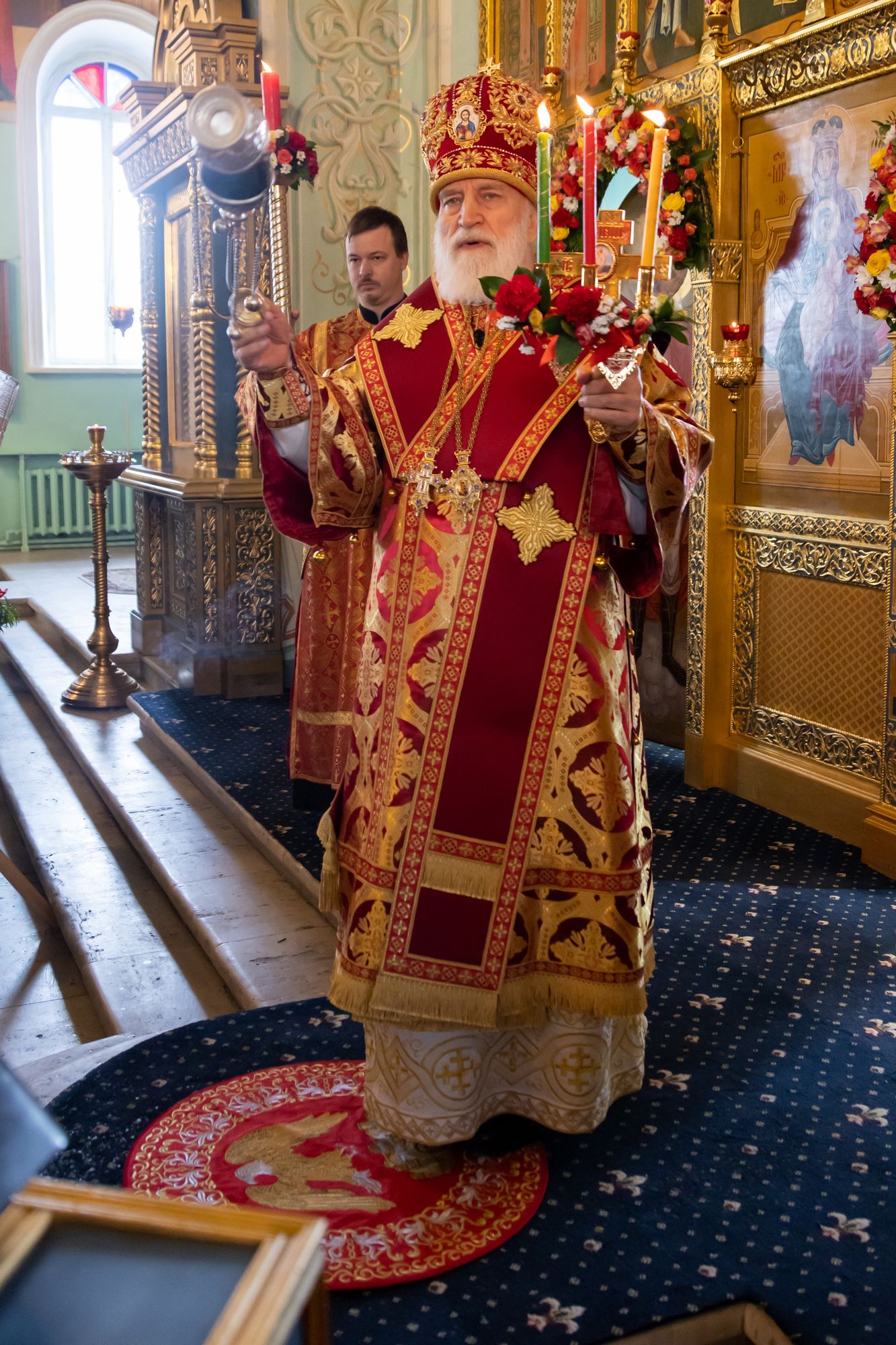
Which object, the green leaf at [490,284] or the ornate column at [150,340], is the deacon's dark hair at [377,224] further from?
the ornate column at [150,340]

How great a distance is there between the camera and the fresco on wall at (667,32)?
188 inches

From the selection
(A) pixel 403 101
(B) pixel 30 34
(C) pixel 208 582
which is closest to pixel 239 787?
(C) pixel 208 582

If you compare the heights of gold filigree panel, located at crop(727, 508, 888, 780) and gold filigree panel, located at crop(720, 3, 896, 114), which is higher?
gold filigree panel, located at crop(720, 3, 896, 114)

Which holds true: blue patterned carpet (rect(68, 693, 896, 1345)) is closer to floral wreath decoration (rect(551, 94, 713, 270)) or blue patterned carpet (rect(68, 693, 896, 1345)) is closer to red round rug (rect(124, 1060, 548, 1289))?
red round rug (rect(124, 1060, 548, 1289))

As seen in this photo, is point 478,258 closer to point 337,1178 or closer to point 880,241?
point 337,1178

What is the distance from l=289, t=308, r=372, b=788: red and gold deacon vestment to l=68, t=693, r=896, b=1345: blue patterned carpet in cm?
127

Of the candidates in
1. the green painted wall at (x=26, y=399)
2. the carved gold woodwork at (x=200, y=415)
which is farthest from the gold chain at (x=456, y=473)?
the green painted wall at (x=26, y=399)

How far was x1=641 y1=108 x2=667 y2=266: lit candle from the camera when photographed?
1543 mm

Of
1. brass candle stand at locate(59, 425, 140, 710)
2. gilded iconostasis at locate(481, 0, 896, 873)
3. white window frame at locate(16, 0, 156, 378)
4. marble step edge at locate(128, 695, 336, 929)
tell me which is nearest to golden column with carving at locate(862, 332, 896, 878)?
gilded iconostasis at locate(481, 0, 896, 873)

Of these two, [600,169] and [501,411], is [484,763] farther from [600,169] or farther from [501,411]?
[600,169]

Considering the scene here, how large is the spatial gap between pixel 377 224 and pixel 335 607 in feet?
4.23

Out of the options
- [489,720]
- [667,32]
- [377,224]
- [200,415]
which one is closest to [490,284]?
[489,720]

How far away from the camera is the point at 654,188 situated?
5.14ft

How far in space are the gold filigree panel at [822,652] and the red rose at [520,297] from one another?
9.32 feet
